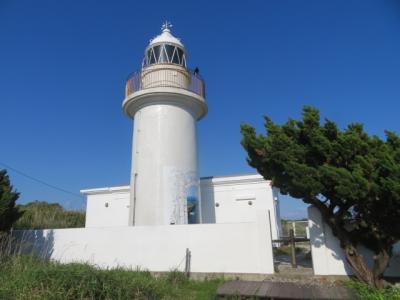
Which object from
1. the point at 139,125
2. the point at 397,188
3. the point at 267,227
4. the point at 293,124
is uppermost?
the point at 139,125

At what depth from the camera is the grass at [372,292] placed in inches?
220

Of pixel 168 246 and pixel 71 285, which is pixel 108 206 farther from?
pixel 71 285

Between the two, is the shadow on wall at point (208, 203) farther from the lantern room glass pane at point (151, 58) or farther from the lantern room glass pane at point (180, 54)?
the lantern room glass pane at point (151, 58)

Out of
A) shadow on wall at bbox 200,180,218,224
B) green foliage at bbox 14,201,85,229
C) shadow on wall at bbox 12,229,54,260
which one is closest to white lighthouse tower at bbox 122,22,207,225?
shadow on wall at bbox 200,180,218,224

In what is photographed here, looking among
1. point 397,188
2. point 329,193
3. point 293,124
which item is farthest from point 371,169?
point 293,124

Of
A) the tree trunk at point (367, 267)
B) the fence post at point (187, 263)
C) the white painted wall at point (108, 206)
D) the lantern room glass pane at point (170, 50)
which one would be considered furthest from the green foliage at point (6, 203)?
the tree trunk at point (367, 267)

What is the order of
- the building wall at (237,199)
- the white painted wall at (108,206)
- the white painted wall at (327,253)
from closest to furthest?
1. the white painted wall at (327,253)
2. the building wall at (237,199)
3. the white painted wall at (108,206)

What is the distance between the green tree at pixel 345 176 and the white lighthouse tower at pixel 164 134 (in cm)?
389

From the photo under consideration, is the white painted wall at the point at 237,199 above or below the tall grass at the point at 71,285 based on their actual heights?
above

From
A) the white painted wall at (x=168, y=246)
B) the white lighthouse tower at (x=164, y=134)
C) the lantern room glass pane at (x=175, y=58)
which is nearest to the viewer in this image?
the white painted wall at (x=168, y=246)

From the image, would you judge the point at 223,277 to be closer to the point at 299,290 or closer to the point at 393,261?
the point at 299,290

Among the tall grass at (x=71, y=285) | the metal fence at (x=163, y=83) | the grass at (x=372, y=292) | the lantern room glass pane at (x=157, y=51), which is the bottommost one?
the grass at (x=372, y=292)

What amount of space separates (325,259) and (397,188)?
2.76 meters

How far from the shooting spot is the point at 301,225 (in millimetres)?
17688
